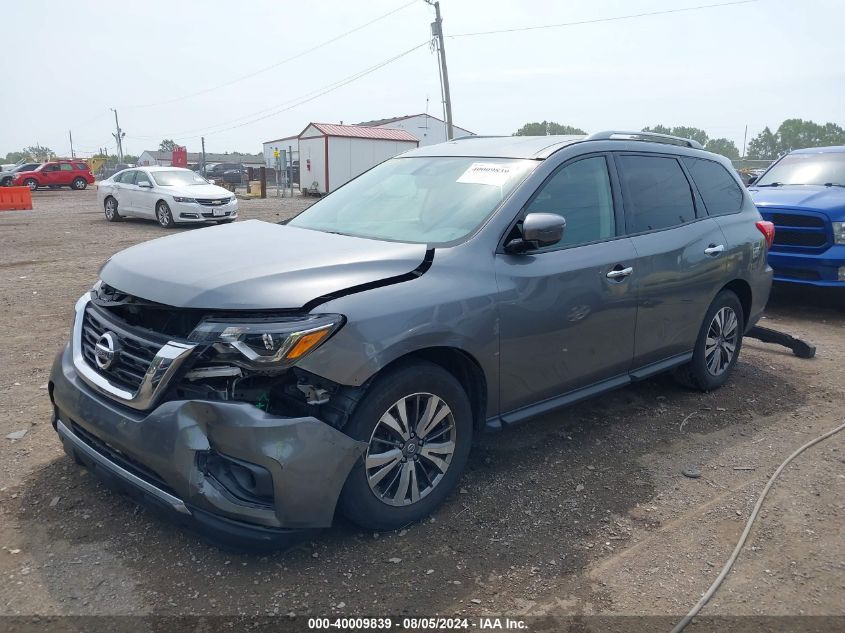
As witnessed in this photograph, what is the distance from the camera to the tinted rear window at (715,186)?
16.9 ft

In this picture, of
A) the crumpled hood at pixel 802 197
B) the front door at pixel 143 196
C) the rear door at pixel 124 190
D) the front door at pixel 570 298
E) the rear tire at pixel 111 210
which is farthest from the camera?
the rear tire at pixel 111 210

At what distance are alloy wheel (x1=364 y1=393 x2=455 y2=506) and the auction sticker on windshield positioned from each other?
1.35 m

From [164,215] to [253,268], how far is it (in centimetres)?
1557

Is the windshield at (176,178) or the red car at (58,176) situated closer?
the windshield at (176,178)

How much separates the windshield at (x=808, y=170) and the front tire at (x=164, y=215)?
1327 centimetres

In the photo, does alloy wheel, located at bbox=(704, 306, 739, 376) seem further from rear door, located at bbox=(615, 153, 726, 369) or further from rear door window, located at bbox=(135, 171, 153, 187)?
rear door window, located at bbox=(135, 171, 153, 187)

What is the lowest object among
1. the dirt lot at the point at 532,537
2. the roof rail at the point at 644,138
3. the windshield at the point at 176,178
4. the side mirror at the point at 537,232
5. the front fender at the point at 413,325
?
the dirt lot at the point at 532,537

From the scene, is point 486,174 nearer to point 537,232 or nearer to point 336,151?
point 537,232

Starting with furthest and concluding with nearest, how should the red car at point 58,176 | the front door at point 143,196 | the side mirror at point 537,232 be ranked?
the red car at point 58,176 < the front door at point 143,196 < the side mirror at point 537,232

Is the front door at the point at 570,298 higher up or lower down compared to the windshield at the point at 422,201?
lower down

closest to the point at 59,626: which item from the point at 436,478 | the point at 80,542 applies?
the point at 80,542

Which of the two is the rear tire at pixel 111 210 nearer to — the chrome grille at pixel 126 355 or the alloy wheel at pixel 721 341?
the chrome grille at pixel 126 355

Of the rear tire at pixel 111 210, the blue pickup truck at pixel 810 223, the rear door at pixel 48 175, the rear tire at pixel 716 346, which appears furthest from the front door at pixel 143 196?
the rear door at pixel 48 175

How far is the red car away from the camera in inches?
1515
